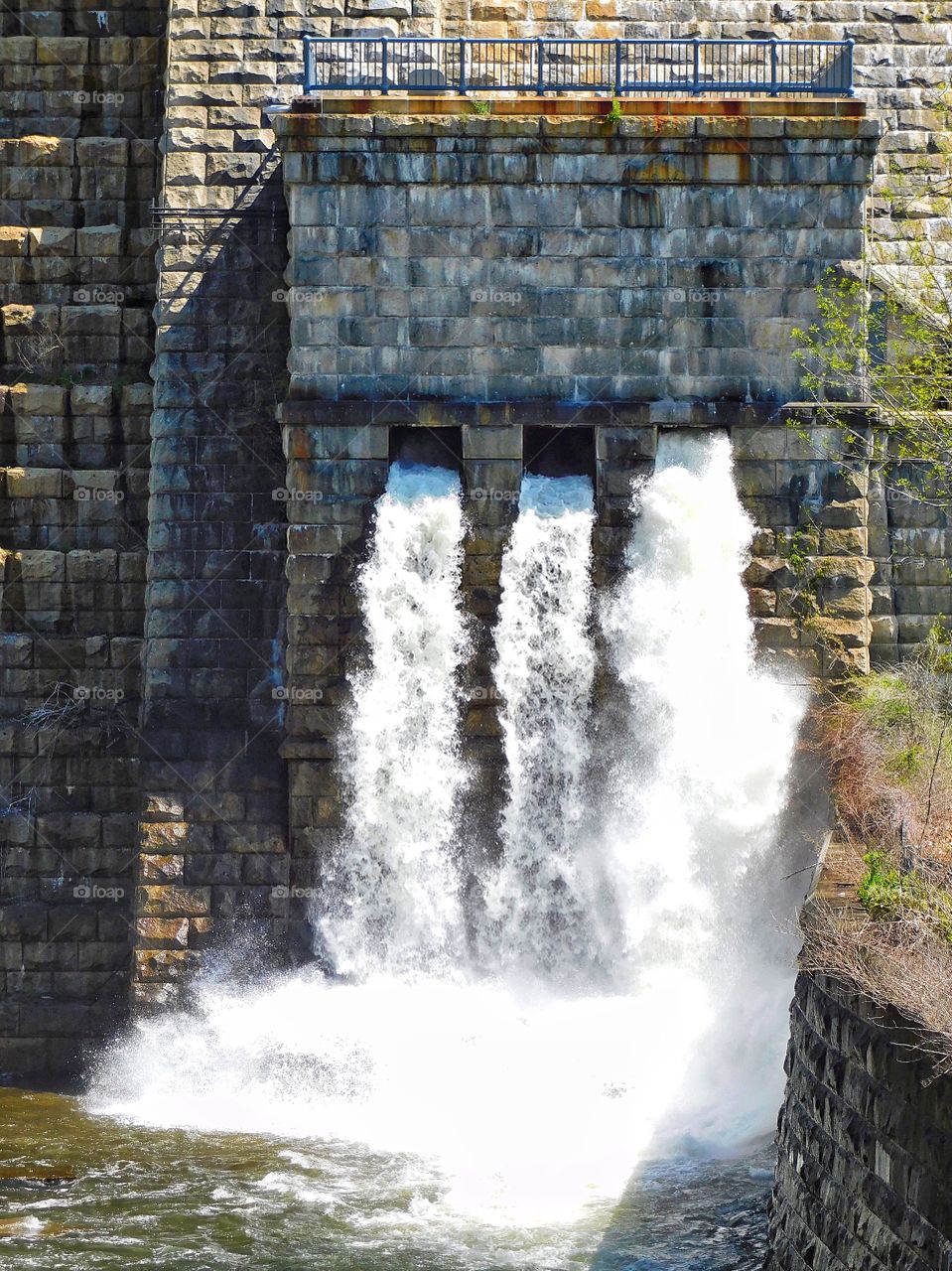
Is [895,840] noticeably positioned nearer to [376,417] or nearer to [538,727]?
[538,727]

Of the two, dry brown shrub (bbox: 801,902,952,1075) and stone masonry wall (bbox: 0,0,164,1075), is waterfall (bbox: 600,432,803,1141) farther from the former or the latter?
stone masonry wall (bbox: 0,0,164,1075)

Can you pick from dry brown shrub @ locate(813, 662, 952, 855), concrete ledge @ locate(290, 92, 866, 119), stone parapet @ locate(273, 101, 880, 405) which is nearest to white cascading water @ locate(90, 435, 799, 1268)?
dry brown shrub @ locate(813, 662, 952, 855)

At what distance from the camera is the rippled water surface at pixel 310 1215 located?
14516 millimetres

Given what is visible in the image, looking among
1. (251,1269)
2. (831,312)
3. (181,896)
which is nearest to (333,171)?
(831,312)

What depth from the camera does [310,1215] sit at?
50.8 ft

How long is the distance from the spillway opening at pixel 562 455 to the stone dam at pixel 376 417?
0.05 meters

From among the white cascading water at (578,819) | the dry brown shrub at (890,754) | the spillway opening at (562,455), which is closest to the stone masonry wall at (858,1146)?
the dry brown shrub at (890,754)

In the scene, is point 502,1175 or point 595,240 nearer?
point 502,1175

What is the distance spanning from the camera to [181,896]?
20422 millimetres

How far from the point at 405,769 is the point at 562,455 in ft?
14.5

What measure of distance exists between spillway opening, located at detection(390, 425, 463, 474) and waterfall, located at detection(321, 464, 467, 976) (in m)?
0.29

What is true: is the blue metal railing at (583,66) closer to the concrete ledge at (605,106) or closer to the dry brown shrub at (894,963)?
the concrete ledge at (605,106)

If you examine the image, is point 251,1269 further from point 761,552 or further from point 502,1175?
point 761,552

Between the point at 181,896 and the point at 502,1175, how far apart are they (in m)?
6.00
